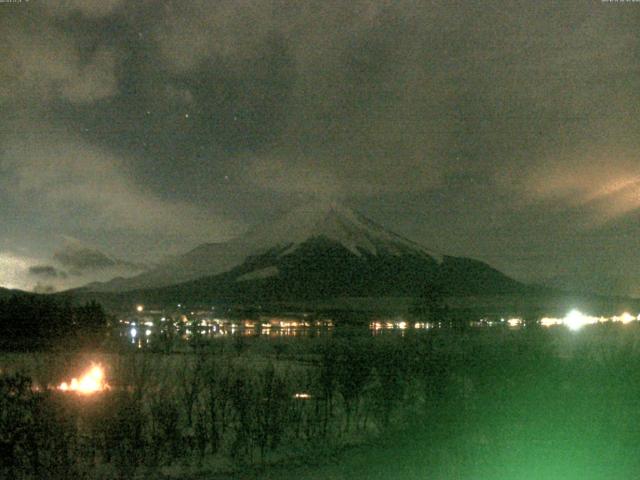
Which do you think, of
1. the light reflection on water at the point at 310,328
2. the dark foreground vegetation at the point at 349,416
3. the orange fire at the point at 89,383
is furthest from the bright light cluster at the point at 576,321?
the orange fire at the point at 89,383

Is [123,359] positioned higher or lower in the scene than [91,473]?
higher

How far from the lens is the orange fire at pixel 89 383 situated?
423 inches

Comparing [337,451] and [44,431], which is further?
[337,451]

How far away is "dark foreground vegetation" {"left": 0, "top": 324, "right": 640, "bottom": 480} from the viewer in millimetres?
10406

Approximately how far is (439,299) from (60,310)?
37.5 meters

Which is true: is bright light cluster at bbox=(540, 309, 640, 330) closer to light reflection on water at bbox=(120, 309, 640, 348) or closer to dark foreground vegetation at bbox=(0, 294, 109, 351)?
light reflection on water at bbox=(120, 309, 640, 348)

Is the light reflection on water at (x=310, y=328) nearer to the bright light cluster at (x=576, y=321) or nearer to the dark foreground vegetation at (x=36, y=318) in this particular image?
the bright light cluster at (x=576, y=321)

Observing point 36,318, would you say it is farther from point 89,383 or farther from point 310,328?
point 310,328

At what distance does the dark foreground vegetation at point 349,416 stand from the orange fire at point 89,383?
0.44ft

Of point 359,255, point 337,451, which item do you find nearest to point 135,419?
point 337,451

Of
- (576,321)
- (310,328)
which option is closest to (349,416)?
(576,321)

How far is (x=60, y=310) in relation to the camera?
3647 cm

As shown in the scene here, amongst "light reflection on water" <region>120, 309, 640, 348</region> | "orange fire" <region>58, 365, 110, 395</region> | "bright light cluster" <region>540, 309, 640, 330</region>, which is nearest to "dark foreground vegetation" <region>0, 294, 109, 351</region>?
"light reflection on water" <region>120, 309, 640, 348</region>

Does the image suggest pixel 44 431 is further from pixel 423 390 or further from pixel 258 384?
pixel 423 390
